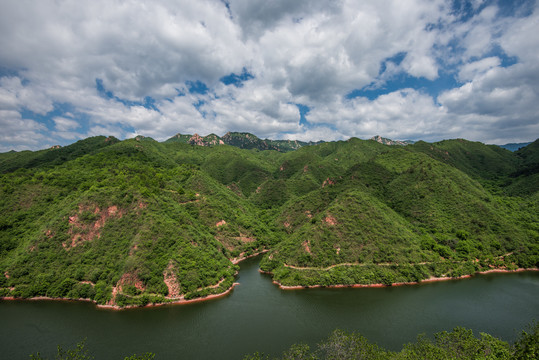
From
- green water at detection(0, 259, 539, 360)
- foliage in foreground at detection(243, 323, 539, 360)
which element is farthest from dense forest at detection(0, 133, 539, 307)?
foliage in foreground at detection(243, 323, 539, 360)

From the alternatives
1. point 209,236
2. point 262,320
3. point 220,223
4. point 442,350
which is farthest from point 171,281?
point 442,350

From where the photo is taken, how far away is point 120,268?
64.0 meters

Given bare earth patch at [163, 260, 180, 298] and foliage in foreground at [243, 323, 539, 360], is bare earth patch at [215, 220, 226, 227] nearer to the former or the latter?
bare earth patch at [163, 260, 180, 298]

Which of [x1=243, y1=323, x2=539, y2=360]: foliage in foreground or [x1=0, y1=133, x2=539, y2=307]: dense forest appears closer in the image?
[x1=243, y1=323, x2=539, y2=360]: foliage in foreground

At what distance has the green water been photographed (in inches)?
1822

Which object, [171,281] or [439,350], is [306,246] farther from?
[439,350]

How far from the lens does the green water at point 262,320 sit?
152ft

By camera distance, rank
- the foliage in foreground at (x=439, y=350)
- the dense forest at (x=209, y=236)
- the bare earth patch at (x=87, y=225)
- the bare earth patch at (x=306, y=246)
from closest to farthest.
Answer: the foliage in foreground at (x=439, y=350), the dense forest at (x=209, y=236), the bare earth patch at (x=87, y=225), the bare earth patch at (x=306, y=246)

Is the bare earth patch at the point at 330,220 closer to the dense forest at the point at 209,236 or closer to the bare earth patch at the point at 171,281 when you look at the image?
the dense forest at the point at 209,236

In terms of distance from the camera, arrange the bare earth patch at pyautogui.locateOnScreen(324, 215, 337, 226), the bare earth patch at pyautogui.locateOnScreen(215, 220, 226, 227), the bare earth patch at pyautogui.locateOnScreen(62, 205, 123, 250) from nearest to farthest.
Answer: the bare earth patch at pyautogui.locateOnScreen(62, 205, 123, 250), the bare earth patch at pyautogui.locateOnScreen(324, 215, 337, 226), the bare earth patch at pyautogui.locateOnScreen(215, 220, 226, 227)

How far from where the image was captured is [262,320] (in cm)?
5459

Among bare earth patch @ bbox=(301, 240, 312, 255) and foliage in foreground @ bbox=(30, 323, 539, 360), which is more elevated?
bare earth patch @ bbox=(301, 240, 312, 255)

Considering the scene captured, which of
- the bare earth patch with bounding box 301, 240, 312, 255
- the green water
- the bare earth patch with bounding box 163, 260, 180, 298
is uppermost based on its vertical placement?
the bare earth patch with bounding box 301, 240, 312, 255

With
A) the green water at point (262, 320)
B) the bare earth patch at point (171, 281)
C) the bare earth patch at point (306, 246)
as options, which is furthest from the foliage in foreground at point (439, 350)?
the bare earth patch at point (306, 246)
